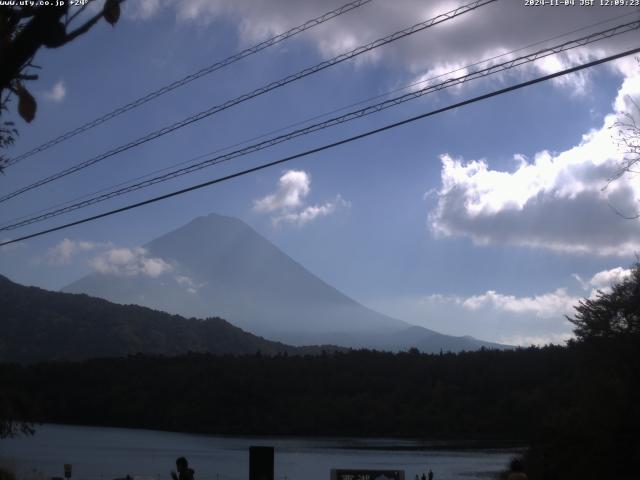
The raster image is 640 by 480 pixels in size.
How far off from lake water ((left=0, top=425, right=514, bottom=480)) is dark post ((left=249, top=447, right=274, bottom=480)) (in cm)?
3716

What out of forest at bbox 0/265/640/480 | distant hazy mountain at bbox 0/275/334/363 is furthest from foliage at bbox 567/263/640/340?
distant hazy mountain at bbox 0/275/334/363

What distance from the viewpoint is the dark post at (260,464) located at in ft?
34.7

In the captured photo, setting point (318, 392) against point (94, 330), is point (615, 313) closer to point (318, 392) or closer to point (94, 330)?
point (318, 392)

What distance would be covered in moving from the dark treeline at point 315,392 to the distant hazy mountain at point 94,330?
2017 centimetres

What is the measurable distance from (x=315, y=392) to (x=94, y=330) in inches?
2085

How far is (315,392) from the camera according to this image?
338 ft

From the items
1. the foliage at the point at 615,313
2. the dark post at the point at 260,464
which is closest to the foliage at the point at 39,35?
the dark post at the point at 260,464

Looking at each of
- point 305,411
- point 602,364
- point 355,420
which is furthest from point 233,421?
point 602,364

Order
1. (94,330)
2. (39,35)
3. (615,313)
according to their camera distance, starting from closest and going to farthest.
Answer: (39,35)
(615,313)
(94,330)

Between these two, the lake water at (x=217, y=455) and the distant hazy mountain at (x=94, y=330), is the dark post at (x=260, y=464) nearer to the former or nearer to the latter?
the lake water at (x=217, y=455)

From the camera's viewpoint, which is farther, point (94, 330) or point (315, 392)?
point (94, 330)

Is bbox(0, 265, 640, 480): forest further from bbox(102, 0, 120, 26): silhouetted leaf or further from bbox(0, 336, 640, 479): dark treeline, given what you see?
bbox(102, 0, 120, 26): silhouetted leaf

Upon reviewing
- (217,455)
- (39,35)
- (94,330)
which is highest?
(94,330)

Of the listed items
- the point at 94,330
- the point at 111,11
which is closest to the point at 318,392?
the point at 94,330
